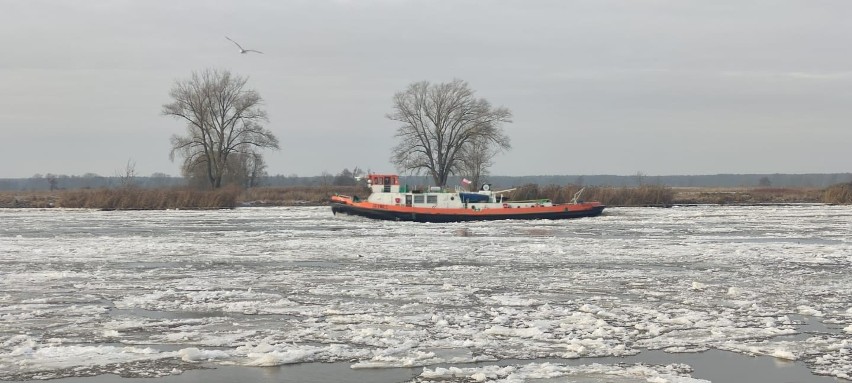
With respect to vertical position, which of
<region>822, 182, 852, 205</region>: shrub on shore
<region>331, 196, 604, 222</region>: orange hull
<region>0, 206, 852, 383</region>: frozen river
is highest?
<region>822, 182, 852, 205</region>: shrub on shore

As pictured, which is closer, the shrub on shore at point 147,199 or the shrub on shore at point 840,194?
the shrub on shore at point 147,199

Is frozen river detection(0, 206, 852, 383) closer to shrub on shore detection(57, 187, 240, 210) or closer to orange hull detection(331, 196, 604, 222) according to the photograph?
orange hull detection(331, 196, 604, 222)

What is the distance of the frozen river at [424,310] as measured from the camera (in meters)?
8.16

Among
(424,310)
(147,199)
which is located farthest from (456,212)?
(424,310)

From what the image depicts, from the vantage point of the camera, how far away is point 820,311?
11039 mm

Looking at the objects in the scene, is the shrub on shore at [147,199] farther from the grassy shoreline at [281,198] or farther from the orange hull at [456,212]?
the orange hull at [456,212]

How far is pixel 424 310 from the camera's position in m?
11.3

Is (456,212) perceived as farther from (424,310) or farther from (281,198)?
(281,198)

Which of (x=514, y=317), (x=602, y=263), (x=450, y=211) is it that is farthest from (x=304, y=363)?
(x=450, y=211)

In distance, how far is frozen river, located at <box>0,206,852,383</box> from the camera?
26.8 feet

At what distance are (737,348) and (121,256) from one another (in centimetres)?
1467

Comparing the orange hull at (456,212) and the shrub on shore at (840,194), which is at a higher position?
the shrub on shore at (840,194)

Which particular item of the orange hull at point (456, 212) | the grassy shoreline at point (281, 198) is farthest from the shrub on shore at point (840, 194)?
the orange hull at point (456, 212)

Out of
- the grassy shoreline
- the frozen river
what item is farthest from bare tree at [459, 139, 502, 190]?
the frozen river
